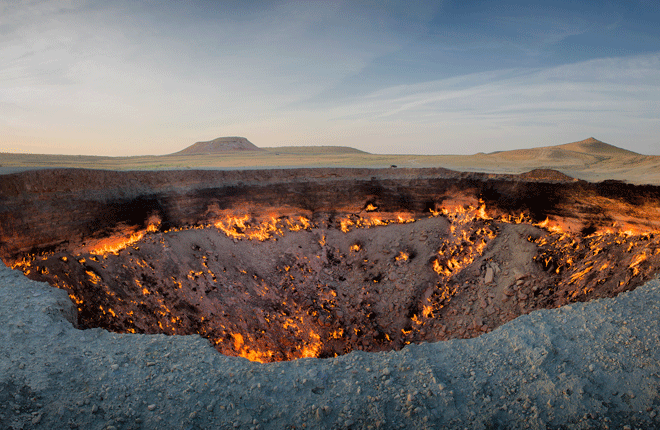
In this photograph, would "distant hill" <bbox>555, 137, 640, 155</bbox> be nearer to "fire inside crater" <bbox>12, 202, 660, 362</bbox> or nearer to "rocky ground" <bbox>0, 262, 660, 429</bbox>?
"fire inside crater" <bbox>12, 202, 660, 362</bbox>

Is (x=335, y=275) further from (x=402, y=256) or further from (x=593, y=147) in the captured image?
(x=593, y=147)

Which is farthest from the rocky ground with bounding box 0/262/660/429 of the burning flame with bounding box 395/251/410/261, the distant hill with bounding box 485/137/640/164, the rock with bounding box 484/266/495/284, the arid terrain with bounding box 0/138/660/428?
the distant hill with bounding box 485/137/640/164

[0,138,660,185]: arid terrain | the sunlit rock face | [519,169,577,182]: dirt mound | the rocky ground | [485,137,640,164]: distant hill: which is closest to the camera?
the rocky ground

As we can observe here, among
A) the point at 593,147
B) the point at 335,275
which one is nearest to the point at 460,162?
the point at 335,275

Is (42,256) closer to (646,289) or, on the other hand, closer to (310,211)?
(310,211)

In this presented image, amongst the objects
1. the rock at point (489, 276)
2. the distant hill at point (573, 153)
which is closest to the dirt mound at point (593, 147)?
the distant hill at point (573, 153)

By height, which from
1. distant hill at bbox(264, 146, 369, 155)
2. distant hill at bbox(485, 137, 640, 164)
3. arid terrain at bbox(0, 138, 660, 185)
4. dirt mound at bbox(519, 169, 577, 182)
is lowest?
dirt mound at bbox(519, 169, 577, 182)

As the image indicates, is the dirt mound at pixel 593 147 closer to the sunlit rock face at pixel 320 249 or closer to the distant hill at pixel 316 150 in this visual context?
the sunlit rock face at pixel 320 249
